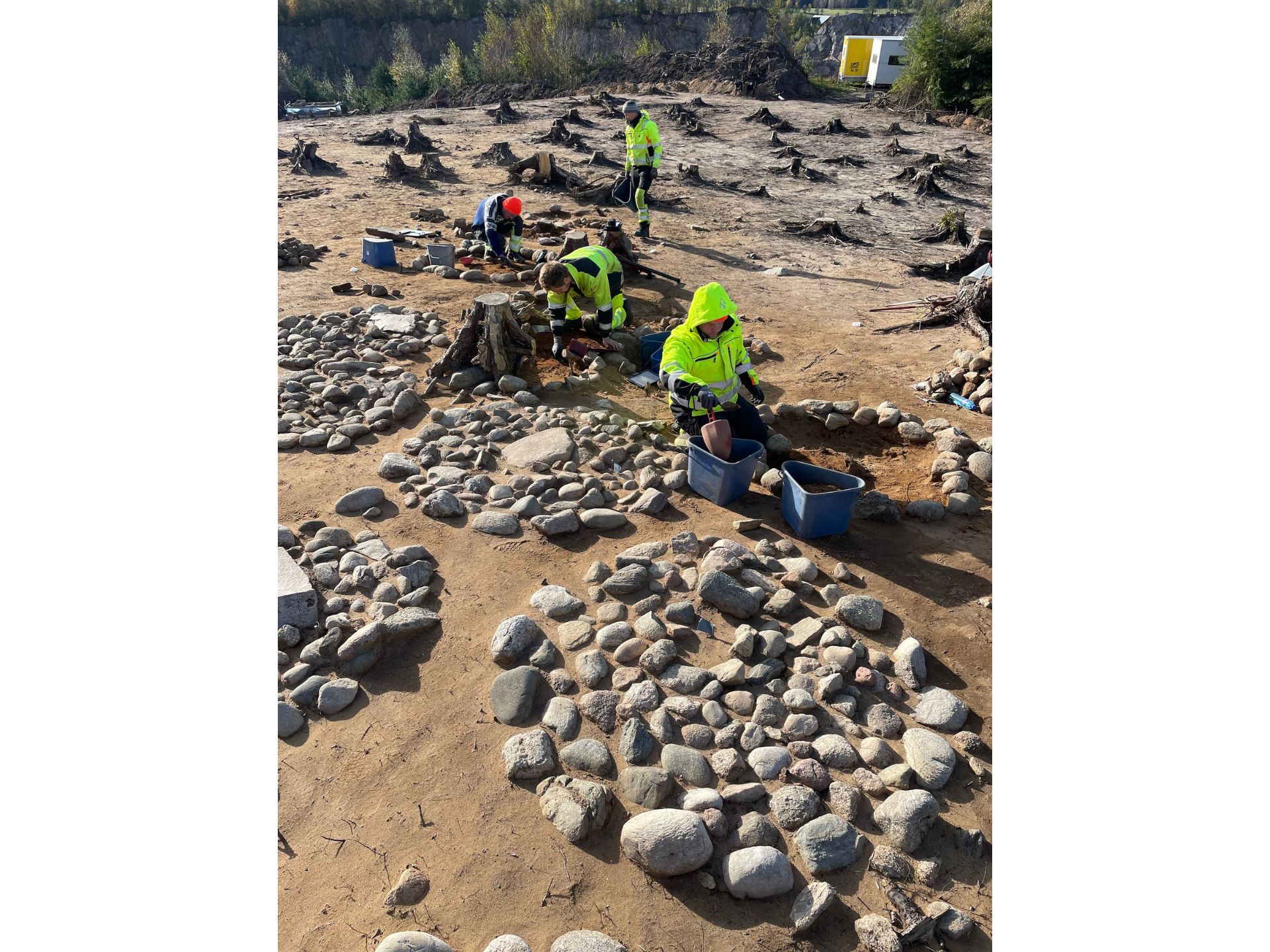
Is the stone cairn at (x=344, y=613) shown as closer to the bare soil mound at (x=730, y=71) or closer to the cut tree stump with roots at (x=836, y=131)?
the cut tree stump with roots at (x=836, y=131)

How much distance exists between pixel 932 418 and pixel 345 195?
10.8m

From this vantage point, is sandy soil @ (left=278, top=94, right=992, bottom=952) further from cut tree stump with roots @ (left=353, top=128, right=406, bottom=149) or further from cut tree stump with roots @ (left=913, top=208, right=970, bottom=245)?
cut tree stump with roots @ (left=353, top=128, right=406, bottom=149)

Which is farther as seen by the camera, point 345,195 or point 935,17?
point 935,17

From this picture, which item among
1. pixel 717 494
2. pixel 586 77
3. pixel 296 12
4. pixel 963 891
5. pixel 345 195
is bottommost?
pixel 963 891

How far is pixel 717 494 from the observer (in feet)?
14.1

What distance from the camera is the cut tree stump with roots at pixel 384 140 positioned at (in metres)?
17.2

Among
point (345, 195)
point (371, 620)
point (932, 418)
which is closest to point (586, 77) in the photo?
point (345, 195)

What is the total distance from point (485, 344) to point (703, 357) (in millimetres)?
2028

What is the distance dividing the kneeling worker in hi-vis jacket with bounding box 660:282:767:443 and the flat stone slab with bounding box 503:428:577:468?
2.37ft

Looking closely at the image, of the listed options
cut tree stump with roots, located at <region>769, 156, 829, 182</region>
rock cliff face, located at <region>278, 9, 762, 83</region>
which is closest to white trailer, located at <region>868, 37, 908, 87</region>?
rock cliff face, located at <region>278, 9, 762, 83</region>

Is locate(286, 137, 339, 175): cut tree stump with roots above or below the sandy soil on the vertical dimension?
above

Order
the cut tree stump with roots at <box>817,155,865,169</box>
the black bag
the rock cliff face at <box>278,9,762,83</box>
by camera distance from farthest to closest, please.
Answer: the rock cliff face at <box>278,9,762,83</box>
the cut tree stump with roots at <box>817,155,865,169</box>
the black bag

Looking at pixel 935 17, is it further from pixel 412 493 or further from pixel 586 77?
pixel 412 493

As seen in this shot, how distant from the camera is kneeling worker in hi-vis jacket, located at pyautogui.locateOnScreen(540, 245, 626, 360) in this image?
19.9 feet
